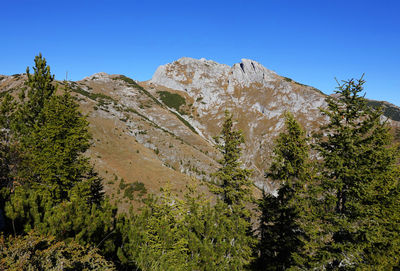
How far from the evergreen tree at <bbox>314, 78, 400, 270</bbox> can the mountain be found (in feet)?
55.0

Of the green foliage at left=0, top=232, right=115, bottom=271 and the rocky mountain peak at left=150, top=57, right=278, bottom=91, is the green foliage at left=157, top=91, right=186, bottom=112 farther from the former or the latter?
the green foliage at left=0, top=232, right=115, bottom=271

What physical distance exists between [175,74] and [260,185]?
120517mm

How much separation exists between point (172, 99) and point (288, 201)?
14360cm

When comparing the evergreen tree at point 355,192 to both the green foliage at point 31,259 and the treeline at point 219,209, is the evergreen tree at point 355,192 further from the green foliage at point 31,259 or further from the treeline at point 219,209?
the green foliage at point 31,259

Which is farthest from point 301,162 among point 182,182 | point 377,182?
point 182,182

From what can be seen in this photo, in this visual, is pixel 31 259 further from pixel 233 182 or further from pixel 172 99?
pixel 172 99

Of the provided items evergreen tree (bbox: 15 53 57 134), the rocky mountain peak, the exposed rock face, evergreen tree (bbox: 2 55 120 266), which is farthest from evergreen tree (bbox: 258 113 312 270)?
the rocky mountain peak

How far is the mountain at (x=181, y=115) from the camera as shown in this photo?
44.6m

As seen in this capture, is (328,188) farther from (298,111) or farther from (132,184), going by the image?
(298,111)

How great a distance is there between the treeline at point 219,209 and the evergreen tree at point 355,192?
60 millimetres

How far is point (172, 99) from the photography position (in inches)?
5969

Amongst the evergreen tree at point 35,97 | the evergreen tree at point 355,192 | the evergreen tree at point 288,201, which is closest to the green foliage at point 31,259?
the evergreen tree at point 355,192

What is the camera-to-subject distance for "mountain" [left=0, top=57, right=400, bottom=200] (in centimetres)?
4461

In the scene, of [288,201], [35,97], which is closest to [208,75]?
[35,97]
